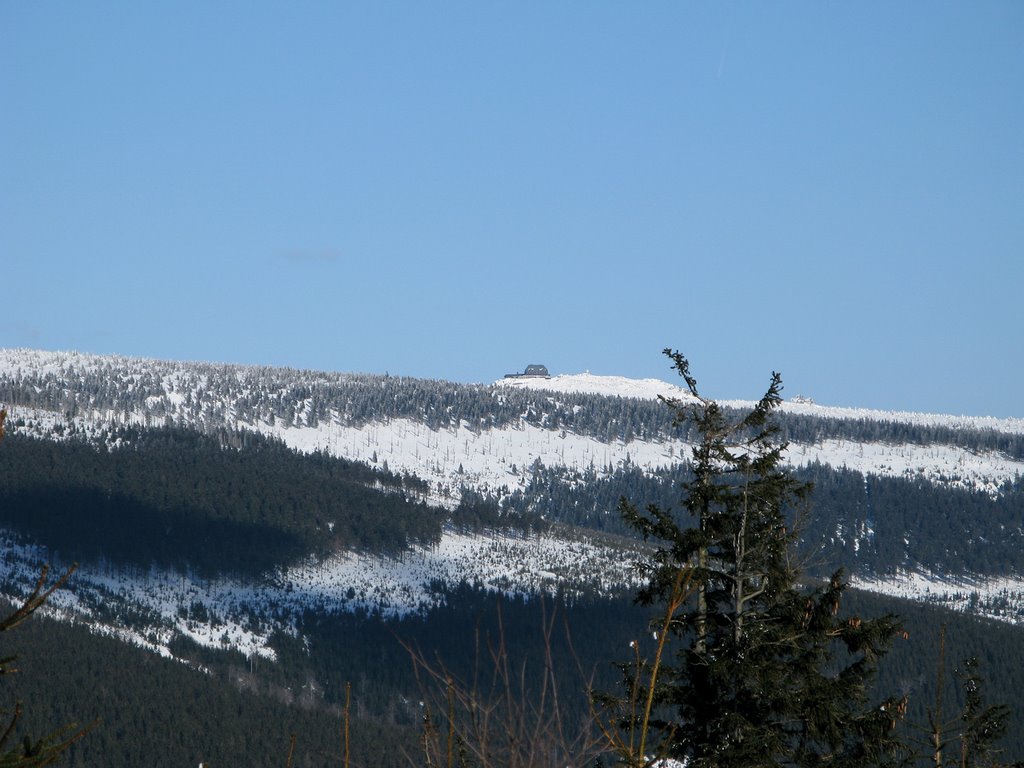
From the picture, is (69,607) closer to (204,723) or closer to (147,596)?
(147,596)

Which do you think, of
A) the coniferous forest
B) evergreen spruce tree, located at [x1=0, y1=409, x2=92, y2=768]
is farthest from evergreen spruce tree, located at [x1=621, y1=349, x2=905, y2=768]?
evergreen spruce tree, located at [x1=0, y1=409, x2=92, y2=768]

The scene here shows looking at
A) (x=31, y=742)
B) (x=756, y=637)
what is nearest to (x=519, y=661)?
(x=756, y=637)

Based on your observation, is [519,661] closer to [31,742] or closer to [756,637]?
[756,637]

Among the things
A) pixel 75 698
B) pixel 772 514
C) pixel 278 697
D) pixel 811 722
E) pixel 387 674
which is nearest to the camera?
pixel 811 722

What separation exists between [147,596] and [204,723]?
6924 centimetres

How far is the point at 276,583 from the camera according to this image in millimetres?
192250

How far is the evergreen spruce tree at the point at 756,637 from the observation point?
1997 centimetres

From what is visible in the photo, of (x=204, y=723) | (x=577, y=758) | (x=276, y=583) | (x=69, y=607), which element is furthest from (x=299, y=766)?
(x=577, y=758)

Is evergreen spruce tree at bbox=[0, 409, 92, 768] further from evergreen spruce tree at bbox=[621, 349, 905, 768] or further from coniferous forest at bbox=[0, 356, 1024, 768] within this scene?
evergreen spruce tree at bbox=[621, 349, 905, 768]

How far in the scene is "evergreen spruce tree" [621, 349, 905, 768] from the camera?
786 inches

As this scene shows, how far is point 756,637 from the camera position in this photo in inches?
803

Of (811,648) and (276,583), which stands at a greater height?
(811,648)

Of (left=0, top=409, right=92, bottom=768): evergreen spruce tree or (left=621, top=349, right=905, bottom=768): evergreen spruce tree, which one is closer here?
(left=0, top=409, right=92, bottom=768): evergreen spruce tree

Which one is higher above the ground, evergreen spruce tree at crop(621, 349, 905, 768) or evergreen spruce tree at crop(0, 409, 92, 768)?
evergreen spruce tree at crop(0, 409, 92, 768)
